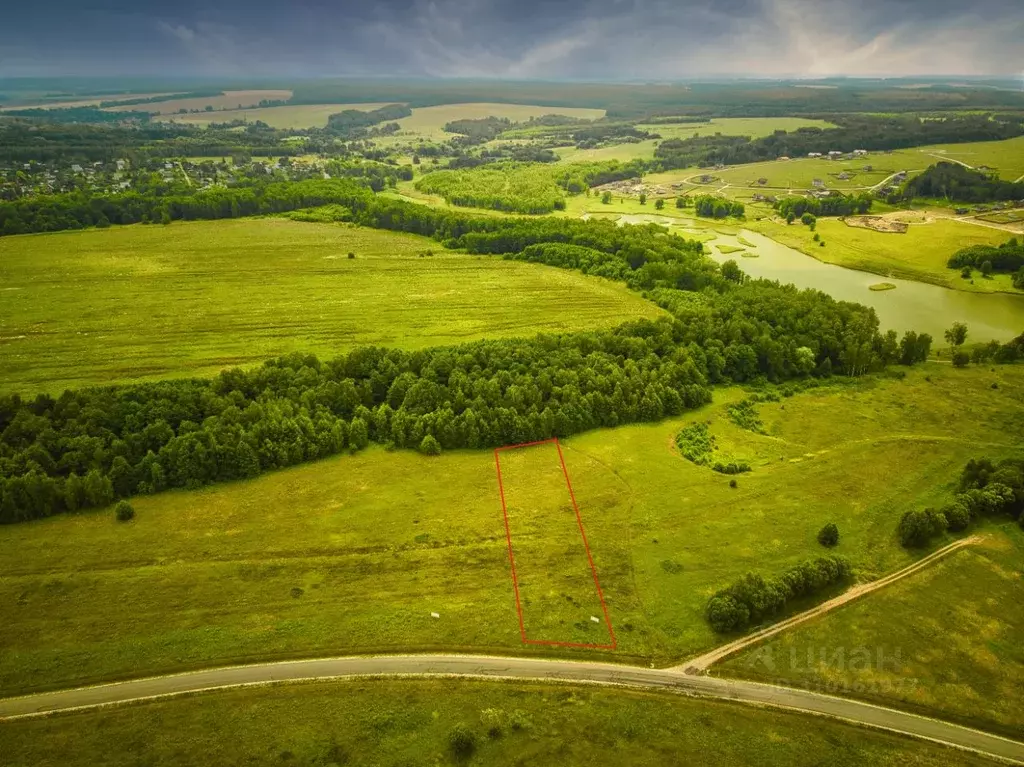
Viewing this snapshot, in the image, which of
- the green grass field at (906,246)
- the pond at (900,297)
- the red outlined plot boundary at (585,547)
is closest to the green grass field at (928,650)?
the red outlined plot boundary at (585,547)

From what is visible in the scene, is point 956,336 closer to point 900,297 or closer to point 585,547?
point 900,297

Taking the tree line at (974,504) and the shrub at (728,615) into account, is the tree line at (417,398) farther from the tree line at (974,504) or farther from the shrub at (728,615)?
the shrub at (728,615)

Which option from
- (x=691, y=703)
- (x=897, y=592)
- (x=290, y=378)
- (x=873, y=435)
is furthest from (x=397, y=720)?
(x=873, y=435)

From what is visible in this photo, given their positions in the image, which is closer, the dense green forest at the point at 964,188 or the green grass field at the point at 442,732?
the green grass field at the point at 442,732

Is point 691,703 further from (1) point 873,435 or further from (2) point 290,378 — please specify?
(2) point 290,378

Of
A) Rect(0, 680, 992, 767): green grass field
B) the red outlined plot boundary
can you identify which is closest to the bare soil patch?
the red outlined plot boundary

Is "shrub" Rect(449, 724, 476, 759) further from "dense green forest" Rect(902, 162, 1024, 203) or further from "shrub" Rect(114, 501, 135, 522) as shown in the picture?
"dense green forest" Rect(902, 162, 1024, 203)

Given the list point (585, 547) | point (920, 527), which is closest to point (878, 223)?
point (920, 527)
